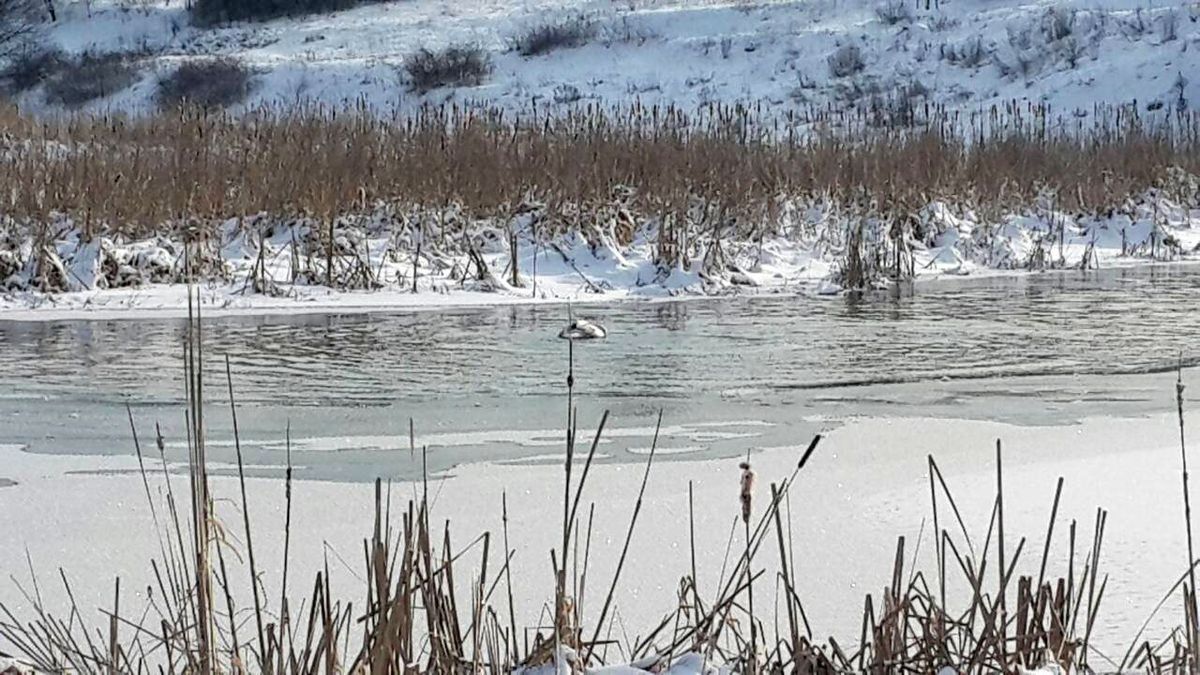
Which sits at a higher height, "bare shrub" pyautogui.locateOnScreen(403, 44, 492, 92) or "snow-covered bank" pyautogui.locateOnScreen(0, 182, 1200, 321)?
"bare shrub" pyautogui.locateOnScreen(403, 44, 492, 92)

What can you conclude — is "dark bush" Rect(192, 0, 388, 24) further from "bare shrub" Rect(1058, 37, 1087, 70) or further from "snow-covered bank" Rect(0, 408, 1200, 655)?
"snow-covered bank" Rect(0, 408, 1200, 655)

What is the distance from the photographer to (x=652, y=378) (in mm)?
5730

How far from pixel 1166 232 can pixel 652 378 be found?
8.31 m

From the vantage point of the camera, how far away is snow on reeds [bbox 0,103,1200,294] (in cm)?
923

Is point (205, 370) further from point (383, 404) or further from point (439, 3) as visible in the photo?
point (439, 3)

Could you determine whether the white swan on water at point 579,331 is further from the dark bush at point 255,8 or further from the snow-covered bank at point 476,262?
the dark bush at point 255,8

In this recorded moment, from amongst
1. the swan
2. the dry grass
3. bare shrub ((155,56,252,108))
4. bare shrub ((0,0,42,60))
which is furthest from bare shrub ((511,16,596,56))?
the swan

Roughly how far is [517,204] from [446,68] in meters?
21.1

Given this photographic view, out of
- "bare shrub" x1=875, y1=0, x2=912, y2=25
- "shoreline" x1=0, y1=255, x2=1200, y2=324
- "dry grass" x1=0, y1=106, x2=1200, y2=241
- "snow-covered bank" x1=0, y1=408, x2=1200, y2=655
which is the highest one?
"bare shrub" x1=875, y1=0, x2=912, y2=25

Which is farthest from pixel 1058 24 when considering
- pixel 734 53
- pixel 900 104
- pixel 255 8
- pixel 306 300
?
pixel 306 300

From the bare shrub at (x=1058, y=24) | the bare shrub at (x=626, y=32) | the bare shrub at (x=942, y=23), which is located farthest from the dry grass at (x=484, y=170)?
the bare shrub at (x=626, y=32)

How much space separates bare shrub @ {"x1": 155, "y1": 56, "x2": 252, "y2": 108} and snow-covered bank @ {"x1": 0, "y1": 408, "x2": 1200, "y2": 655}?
2703 cm

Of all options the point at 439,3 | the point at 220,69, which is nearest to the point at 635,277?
the point at 220,69

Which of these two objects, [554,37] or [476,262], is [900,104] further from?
[476,262]
